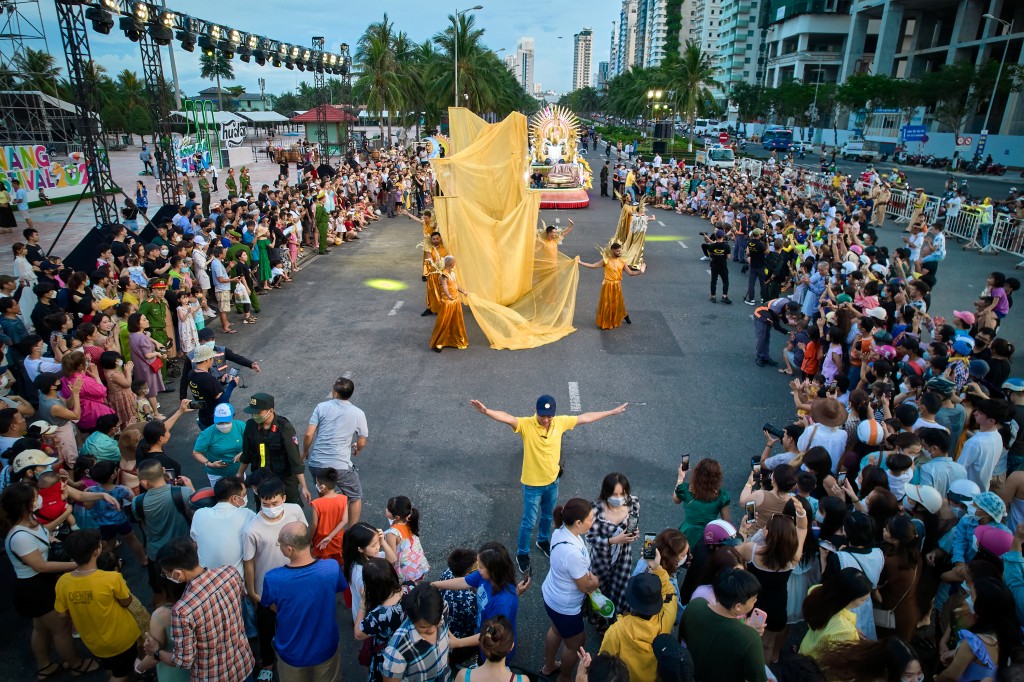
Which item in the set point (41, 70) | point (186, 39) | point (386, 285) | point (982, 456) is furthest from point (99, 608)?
point (41, 70)

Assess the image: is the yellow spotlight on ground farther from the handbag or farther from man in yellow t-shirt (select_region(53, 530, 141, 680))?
the handbag

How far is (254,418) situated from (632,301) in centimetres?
991

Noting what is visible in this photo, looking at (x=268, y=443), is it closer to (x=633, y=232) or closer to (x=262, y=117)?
(x=633, y=232)

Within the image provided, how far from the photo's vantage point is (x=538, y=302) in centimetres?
1217

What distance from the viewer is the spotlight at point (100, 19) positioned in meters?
13.9

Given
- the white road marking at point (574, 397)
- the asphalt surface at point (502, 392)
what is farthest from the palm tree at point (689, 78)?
the white road marking at point (574, 397)

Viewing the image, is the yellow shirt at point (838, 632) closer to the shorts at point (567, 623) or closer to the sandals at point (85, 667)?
the shorts at point (567, 623)

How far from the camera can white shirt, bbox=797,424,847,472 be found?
5.24m

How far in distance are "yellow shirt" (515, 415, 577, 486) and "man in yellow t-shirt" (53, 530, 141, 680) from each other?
2878mm

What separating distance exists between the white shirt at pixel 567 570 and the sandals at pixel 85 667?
3.36 metres

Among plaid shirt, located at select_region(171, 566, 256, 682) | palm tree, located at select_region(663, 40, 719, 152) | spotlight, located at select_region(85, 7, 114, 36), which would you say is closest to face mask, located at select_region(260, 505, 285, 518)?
plaid shirt, located at select_region(171, 566, 256, 682)

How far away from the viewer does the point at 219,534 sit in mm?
3967

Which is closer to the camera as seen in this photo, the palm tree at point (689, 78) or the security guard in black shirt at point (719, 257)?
the security guard in black shirt at point (719, 257)

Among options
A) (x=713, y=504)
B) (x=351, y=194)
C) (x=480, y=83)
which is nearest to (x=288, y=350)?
(x=713, y=504)
